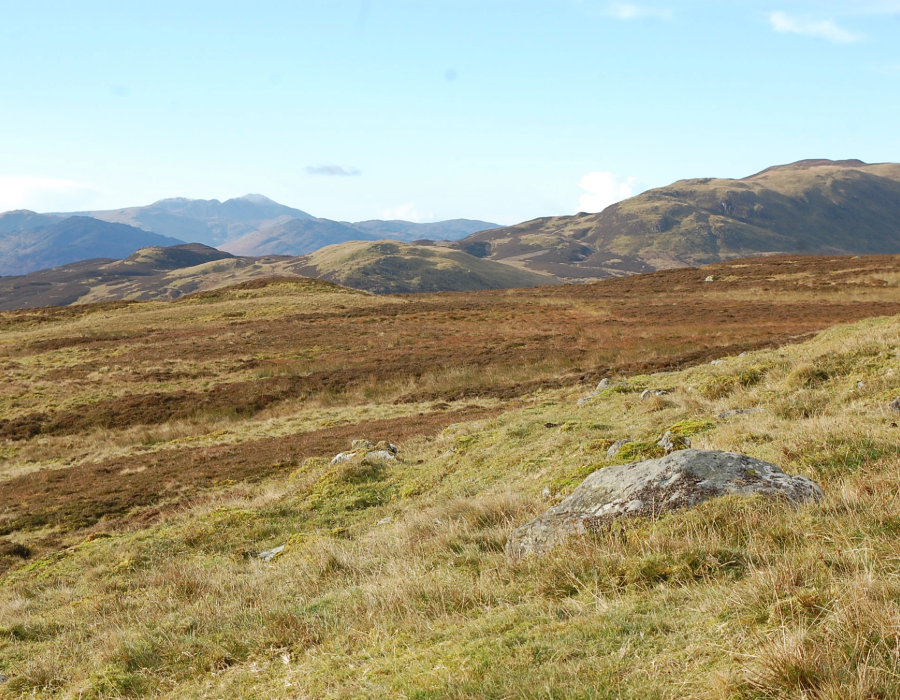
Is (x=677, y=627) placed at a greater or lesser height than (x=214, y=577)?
greater

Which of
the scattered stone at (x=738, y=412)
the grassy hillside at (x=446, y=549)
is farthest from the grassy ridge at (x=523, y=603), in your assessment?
the scattered stone at (x=738, y=412)

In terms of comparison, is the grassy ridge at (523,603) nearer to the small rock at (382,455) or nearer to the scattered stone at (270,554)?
the scattered stone at (270,554)

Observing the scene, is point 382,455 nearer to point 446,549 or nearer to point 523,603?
point 446,549

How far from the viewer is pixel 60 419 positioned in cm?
2698

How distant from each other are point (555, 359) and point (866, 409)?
73.6 feet

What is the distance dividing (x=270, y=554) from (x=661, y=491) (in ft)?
20.7

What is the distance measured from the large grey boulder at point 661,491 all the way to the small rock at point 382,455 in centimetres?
787

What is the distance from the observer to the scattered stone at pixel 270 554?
9052mm

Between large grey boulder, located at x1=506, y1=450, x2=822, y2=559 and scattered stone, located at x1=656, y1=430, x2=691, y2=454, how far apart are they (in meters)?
2.50

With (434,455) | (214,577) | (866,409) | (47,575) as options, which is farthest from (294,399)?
(866,409)

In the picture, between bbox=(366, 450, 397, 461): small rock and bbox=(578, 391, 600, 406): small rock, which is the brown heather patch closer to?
bbox=(366, 450, 397, 461): small rock

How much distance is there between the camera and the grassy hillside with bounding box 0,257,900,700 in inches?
143

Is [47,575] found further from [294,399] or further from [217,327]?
[217,327]

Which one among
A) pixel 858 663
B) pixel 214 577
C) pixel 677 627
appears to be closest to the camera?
pixel 858 663
